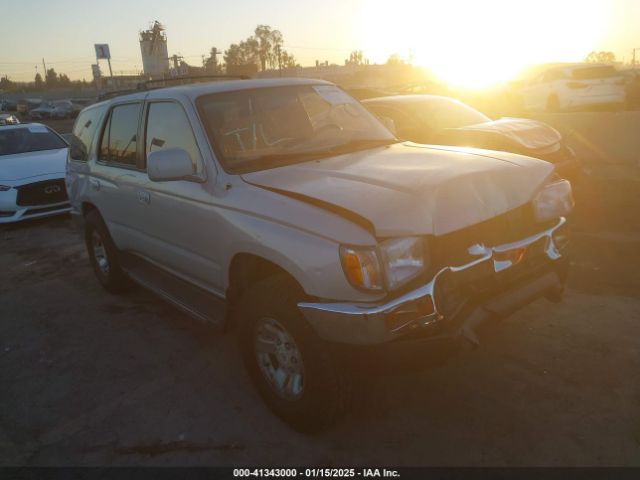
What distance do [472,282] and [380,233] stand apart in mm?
582

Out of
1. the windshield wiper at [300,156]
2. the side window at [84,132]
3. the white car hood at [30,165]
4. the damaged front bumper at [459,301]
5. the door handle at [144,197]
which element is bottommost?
the damaged front bumper at [459,301]

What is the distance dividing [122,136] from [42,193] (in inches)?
192

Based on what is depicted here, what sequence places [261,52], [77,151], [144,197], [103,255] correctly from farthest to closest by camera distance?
[261,52] < [77,151] < [103,255] < [144,197]

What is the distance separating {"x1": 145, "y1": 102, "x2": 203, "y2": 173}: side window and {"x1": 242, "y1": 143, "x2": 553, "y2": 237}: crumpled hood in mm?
548

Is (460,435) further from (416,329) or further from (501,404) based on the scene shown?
(416,329)

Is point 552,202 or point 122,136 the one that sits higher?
point 122,136

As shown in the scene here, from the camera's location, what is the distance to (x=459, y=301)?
2.67 meters

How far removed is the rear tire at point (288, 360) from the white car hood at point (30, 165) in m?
7.05

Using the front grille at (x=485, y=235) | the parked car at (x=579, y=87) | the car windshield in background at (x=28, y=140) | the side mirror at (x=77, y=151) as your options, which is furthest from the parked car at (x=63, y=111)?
the front grille at (x=485, y=235)

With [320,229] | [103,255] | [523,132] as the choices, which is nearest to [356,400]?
[320,229]

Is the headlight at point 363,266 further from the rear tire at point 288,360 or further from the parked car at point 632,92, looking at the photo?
the parked car at point 632,92

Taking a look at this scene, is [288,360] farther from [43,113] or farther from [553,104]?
[43,113]

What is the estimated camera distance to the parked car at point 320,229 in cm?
252

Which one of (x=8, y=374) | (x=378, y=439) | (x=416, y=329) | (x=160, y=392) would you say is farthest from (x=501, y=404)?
(x=8, y=374)
